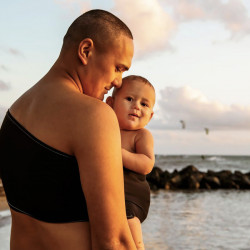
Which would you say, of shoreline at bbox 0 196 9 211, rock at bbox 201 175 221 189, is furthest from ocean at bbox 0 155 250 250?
rock at bbox 201 175 221 189

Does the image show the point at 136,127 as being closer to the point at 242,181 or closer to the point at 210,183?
the point at 210,183

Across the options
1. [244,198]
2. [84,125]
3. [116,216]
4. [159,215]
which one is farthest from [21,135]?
[244,198]

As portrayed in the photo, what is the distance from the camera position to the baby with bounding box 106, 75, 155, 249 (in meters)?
2.46

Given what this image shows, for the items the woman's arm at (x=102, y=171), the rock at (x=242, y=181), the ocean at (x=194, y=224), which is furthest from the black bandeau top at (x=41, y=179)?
the rock at (x=242, y=181)

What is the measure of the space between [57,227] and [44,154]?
28cm

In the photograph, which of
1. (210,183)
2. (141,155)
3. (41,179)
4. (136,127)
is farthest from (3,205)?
(210,183)

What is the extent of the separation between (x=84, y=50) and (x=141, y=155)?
99cm

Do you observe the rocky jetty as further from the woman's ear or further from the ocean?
the woman's ear

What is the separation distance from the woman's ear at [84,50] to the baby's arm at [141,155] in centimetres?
87

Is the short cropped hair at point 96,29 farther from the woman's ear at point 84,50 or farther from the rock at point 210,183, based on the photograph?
the rock at point 210,183

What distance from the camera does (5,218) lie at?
845cm

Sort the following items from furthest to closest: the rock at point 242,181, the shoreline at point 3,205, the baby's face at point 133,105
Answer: the rock at point 242,181 < the shoreline at point 3,205 < the baby's face at point 133,105

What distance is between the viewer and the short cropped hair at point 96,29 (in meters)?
1.72

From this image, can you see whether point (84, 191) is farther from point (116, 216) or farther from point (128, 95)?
point (128, 95)
